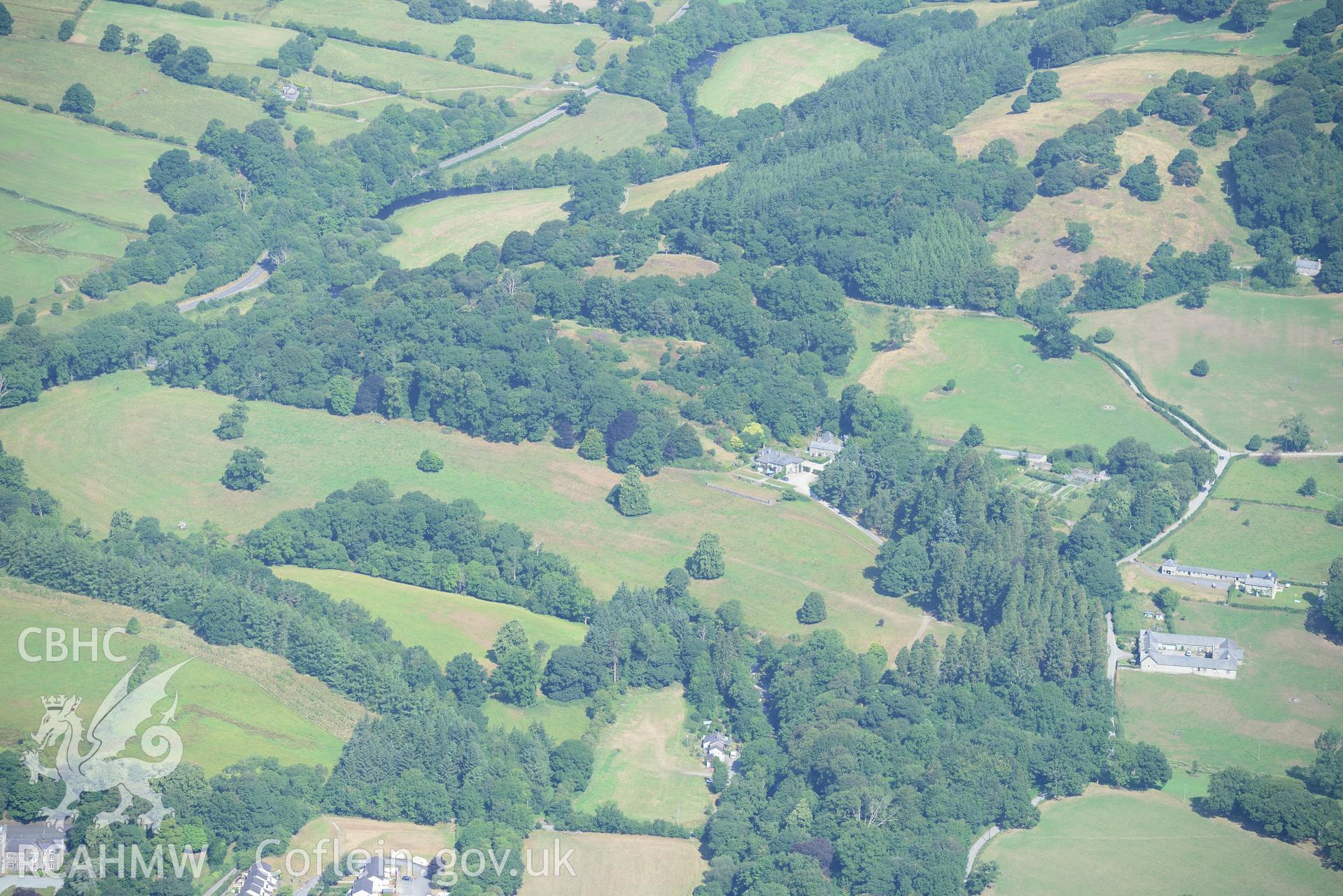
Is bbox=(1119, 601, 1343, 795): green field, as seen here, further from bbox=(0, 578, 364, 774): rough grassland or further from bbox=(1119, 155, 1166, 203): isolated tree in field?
bbox=(1119, 155, 1166, 203): isolated tree in field

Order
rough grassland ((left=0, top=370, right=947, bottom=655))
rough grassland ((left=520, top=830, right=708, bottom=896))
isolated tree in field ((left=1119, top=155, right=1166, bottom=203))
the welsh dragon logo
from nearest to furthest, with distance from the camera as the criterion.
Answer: the welsh dragon logo < rough grassland ((left=520, top=830, right=708, bottom=896)) < rough grassland ((left=0, top=370, right=947, bottom=655)) < isolated tree in field ((left=1119, top=155, right=1166, bottom=203))

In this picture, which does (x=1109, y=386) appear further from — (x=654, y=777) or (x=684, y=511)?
(x=654, y=777)

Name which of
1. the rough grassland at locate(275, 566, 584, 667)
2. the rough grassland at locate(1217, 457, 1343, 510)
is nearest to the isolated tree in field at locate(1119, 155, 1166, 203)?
the rough grassland at locate(1217, 457, 1343, 510)

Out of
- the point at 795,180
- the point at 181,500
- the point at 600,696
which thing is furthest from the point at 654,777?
the point at 795,180

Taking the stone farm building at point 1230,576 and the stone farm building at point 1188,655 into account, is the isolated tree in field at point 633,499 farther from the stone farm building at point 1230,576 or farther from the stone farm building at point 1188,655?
the stone farm building at point 1188,655

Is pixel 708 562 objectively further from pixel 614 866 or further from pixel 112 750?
pixel 112 750

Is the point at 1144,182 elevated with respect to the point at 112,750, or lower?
elevated

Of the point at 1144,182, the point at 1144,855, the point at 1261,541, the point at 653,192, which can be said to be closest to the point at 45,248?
the point at 653,192
